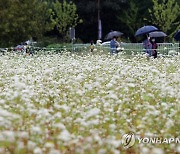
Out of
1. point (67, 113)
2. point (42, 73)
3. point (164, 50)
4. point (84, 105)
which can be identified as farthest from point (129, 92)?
point (164, 50)

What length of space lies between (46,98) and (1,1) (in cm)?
2018

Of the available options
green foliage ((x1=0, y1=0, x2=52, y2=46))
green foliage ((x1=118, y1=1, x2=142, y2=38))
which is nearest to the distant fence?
green foliage ((x1=0, y1=0, x2=52, y2=46))

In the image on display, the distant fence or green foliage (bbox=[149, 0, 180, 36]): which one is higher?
green foliage (bbox=[149, 0, 180, 36])

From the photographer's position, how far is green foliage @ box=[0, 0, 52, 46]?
89.4 ft

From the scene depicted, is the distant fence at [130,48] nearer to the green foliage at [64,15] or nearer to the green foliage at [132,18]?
the green foliage at [64,15]

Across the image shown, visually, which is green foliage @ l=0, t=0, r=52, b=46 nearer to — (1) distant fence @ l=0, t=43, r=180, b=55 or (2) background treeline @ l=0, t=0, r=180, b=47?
(2) background treeline @ l=0, t=0, r=180, b=47

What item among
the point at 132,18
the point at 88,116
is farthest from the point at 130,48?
the point at 88,116

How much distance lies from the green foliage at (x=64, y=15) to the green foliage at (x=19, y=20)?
26.2ft

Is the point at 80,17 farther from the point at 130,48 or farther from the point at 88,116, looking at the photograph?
the point at 88,116

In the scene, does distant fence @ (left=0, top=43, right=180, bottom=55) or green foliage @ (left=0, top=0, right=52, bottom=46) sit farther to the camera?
green foliage @ (left=0, top=0, right=52, bottom=46)

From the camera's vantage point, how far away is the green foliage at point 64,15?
38.5 metres

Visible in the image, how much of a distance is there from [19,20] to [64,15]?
35.9 ft

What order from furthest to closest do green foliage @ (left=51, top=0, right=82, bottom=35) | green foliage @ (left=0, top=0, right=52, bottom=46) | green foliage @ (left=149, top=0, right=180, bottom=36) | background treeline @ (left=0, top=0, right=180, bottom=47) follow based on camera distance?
green foliage @ (left=51, top=0, right=82, bottom=35)
green foliage @ (left=149, top=0, right=180, bottom=36)
background treeline @ (left=0, top=0, right=180, bottom=47)
green foliage @ (left=0, top=0, right=52, bottom=46)

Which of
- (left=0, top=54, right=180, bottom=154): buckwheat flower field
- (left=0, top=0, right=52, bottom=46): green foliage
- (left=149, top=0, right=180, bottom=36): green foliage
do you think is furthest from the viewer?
(left=149, top=0, right=180, bottom=36): green foliage
